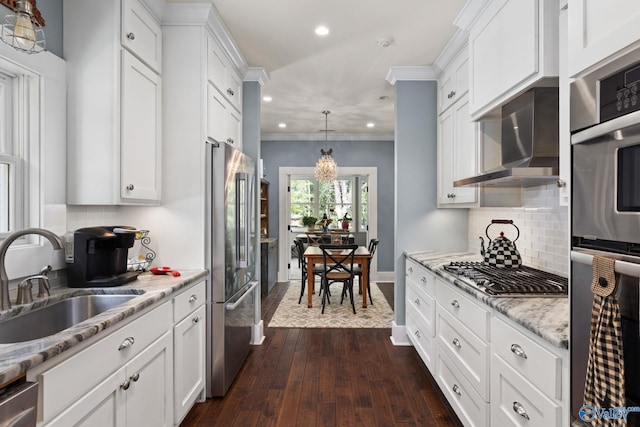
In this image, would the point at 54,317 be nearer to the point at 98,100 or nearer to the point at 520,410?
the point at 98,100

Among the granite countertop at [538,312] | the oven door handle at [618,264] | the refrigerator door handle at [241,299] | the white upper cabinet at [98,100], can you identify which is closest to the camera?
the oven door handle at [618,264]

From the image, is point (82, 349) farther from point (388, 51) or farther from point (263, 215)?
point (263, 215)

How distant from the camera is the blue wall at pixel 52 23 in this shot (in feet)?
6.08

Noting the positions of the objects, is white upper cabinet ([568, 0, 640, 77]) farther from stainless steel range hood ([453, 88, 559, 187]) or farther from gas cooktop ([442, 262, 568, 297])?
gas cooktop ([442, 262, 568, 297])

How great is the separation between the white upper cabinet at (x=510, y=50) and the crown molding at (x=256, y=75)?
76.2 inches

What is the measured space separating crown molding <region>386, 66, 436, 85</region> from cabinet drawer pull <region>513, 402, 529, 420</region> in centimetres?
293

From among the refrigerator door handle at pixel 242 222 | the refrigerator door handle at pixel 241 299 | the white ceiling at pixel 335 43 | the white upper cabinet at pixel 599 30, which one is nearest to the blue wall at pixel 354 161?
the white ceiling at pixel 335 43

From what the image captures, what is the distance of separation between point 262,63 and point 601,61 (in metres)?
2.90

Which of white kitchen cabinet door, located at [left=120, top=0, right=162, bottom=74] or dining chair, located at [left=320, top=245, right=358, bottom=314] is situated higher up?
white kitchen cabinet door, located at [left=120, top=0, right=162, bottom=74]

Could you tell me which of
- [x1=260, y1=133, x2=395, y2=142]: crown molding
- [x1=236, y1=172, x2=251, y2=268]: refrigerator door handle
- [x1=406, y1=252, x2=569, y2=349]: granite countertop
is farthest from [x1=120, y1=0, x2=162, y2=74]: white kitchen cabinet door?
[x1=260, y1=133, x2=395, y2=142]: crown molding

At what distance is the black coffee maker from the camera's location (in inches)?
71.9

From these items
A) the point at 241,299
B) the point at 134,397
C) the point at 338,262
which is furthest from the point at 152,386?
the point at 338,262

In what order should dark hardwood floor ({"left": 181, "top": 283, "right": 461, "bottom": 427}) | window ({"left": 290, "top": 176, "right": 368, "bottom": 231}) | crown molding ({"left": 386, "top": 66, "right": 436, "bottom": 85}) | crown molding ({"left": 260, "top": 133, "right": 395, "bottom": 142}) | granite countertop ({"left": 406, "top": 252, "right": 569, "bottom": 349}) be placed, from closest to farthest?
1. granite countertop ({"left": 406, "top": 252, "right": 569, "bottom": 349})
2. dark hardwood floor ({"left": 181, "top": 283, "right": 461, "bottom": 427})
3. crown molding ({"left": 386, "top": 66, "right": 436, "bottom": 85})
4. crown molding ({"left": 260, "top": 133, "right": 395, "bottom": 142})
5. window ({"left": 290, "top": 176, "right": 368, "bottom": 231})

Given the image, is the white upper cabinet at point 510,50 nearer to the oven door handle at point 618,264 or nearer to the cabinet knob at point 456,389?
the oven door handle at point 618,264
